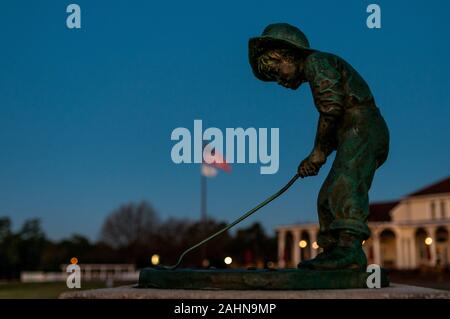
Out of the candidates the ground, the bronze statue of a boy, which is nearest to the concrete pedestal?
the bronze statue of a boy

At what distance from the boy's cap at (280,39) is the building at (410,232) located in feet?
177

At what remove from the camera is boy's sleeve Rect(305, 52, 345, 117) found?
4.60 meters

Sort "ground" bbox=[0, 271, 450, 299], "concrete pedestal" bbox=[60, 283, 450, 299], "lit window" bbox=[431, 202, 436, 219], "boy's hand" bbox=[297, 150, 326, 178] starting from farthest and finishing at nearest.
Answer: "lit window" bbox=[431, 202, 436, 219], "ground" bbox=[0, 271, 450, 299], "boy's hand" bbox=[297, 150, 326, 178], "concrete pedestal" bbox=[60, 283, 450, 299]

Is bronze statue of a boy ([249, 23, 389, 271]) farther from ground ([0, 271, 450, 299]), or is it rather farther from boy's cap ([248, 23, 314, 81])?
ground ([0, 271, 450, 299])

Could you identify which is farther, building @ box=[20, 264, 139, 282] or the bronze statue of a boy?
building @ box=[20, 264, 139, 282]

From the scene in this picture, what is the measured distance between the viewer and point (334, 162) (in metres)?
4.74

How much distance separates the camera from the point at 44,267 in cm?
6438

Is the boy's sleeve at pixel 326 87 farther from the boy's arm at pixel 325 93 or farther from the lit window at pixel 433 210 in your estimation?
the lit window at pixel 433 210

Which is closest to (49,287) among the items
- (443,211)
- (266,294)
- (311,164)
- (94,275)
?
(94,275)

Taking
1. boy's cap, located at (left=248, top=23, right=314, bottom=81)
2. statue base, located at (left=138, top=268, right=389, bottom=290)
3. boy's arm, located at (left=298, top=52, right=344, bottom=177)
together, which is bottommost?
statue base, located at (left=138, top=268, right=389, bottom=290)

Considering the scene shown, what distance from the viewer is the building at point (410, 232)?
60188 mm

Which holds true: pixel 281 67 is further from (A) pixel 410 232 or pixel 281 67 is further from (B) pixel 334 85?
(A) pixel 410 232

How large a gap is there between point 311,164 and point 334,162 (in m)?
0.30
